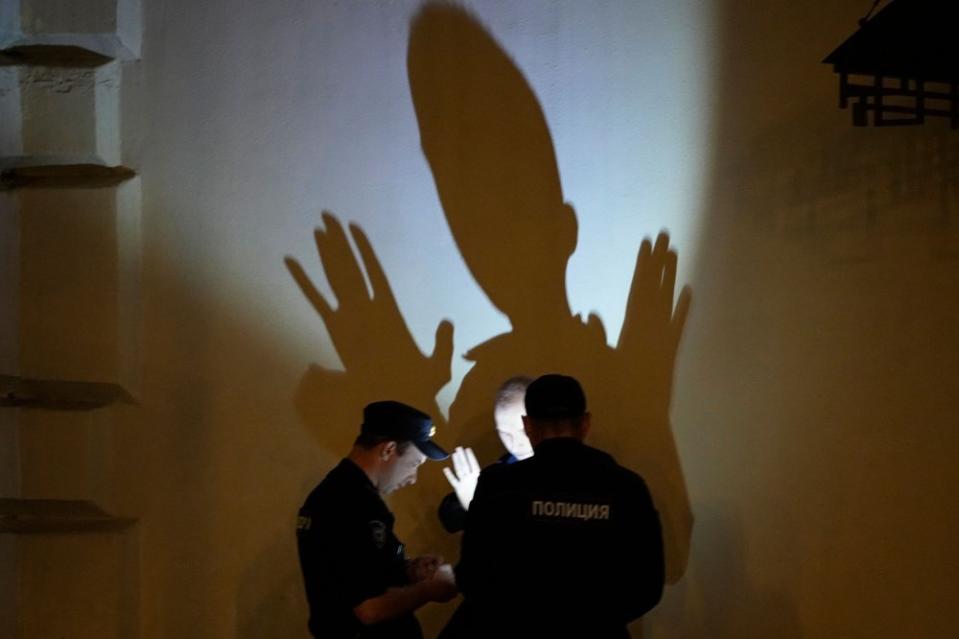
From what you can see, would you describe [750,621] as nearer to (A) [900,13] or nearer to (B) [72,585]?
(A) [900,13]

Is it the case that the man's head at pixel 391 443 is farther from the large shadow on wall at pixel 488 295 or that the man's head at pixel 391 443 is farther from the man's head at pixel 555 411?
the large shadow on wall at pixel 488 295

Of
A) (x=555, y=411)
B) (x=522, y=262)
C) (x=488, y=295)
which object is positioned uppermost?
(x=522, y=262)

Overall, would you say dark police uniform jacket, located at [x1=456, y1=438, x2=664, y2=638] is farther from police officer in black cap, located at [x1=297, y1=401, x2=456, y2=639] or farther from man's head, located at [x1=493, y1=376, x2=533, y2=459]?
man's head, located at [x1=493, y1=376, x2=533, y2=459]

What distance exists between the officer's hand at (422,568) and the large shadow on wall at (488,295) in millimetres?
620

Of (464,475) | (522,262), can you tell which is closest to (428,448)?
(464,475)

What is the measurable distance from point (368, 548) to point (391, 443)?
30 centimetres

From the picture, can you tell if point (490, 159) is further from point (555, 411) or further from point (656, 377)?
point (555, 411)

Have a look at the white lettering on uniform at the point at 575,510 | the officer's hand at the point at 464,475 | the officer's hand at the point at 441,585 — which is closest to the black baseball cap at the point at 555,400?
the white lettering on uniform at the point at 575,510

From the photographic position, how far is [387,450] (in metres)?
2.82

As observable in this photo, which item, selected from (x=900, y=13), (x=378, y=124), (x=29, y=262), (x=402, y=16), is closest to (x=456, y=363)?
(x=378, y=124)

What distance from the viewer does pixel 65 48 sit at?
11.6 feet

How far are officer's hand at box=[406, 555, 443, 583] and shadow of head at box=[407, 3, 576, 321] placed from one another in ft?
3.10

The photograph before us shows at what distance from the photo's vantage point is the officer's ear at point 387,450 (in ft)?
9.22

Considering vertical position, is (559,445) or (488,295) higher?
(488,295)
